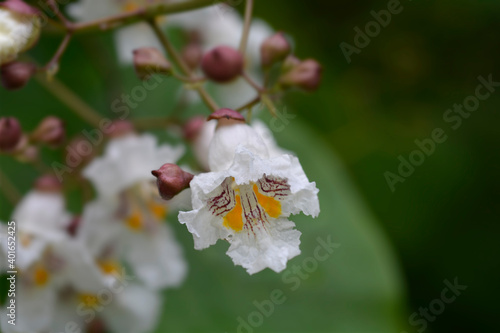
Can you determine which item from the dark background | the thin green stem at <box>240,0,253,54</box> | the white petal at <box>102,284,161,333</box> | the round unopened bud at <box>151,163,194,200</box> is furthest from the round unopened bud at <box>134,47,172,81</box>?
the dark background

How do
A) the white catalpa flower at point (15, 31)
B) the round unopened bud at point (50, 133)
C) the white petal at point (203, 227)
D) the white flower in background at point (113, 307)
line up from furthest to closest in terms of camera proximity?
1. the white flower in background at point (113, 307)
2. the round unopened bud at point (50, 133)
3. the white catalpa flower at point (15, 31)
4. the white petal at point (203, 227)

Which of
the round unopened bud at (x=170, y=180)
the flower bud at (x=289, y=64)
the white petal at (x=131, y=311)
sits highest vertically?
the flower bud at (x=289, y=64)

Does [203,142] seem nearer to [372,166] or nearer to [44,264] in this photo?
[44,264]

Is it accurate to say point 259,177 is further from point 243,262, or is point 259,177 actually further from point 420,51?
point 420,51

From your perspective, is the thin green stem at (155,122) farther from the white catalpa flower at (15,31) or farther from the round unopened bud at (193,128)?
the white catalpa flower at (15,31)

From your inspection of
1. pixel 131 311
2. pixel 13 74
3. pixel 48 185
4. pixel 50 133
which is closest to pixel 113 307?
pixel 131 311

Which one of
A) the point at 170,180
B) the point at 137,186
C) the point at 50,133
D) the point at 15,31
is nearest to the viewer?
the point at 170,180

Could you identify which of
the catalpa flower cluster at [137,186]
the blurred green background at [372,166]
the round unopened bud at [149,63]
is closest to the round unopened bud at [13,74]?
the catalpa flower cluster at [137,186]

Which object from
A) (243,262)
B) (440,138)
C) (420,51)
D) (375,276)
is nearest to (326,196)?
(375,276)
